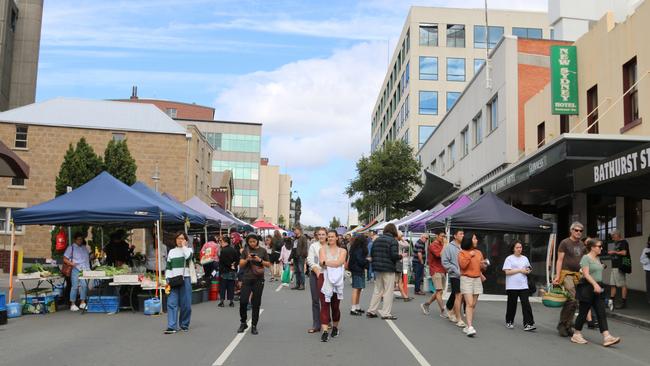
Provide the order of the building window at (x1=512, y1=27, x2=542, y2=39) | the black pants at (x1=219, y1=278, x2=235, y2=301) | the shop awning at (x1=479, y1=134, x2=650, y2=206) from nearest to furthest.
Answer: the shop awning at (x1=479, y1=134, x2=650, y2=206) → the black pants at (x1=219, y1=278, x2=235, y2=301) → the building window at (x1=512, y1=27, x2=542, y2=39)

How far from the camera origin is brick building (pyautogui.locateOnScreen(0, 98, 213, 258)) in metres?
35.9

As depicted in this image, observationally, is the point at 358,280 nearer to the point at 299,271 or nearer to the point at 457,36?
the point at 299,271

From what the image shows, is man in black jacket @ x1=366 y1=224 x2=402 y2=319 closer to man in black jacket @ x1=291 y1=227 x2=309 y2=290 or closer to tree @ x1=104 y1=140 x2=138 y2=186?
man in black jacket @ x1=291 y1=227 x2=309 y2=290

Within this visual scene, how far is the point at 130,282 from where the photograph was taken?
1249cm

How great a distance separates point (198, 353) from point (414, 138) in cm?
4665

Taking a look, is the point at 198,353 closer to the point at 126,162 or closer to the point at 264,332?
the point at 264,332

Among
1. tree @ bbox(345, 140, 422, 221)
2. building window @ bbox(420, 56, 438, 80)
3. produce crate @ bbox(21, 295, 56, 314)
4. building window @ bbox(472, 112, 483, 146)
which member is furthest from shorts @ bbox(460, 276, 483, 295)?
building window @ bbox(420, 56, 438, 80)

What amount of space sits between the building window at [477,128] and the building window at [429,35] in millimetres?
25222

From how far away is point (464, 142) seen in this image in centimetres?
3266

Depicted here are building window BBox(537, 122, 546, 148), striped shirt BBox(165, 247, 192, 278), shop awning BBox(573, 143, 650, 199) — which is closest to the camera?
striped shirt BBox(165, 247, 192, 278)

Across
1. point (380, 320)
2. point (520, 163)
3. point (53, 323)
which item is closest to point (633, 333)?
point (380, 320)

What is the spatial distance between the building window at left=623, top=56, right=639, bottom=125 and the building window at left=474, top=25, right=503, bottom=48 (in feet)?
126

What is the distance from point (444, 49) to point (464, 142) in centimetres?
2368

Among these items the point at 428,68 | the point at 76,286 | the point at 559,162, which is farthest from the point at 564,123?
the point at 428,68
